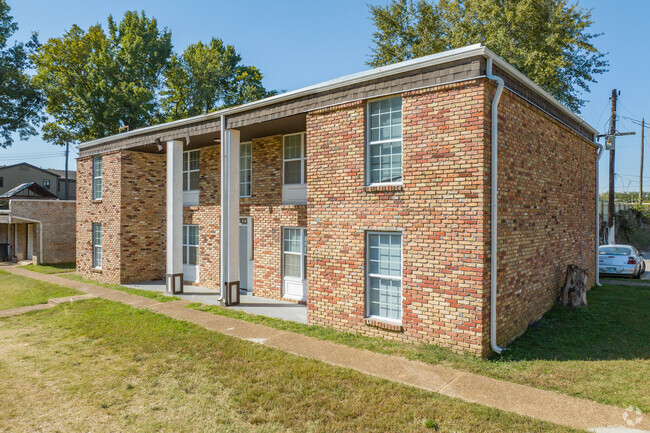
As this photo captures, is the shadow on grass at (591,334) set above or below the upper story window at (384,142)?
below

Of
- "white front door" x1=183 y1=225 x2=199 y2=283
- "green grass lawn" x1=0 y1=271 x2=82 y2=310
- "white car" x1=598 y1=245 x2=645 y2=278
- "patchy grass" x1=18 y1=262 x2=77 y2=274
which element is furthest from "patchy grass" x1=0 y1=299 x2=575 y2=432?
"white car" x1=598 y1=245 x2=645 y2=278

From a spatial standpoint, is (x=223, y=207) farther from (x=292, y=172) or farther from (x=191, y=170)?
(x=191, y=170)

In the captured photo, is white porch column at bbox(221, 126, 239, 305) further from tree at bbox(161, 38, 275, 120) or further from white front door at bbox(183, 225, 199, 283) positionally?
tree at bbox(161, 38, 275, 120)

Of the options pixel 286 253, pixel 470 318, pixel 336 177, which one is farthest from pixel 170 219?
pixel 470 318

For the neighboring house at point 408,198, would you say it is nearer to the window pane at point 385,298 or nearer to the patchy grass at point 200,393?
the window pane at point 385,298

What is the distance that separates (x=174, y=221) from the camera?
12.8 meters

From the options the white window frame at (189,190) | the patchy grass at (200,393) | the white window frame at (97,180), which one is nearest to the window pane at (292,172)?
the white window frame at (189,190)

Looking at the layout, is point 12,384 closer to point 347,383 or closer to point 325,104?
point 347,383

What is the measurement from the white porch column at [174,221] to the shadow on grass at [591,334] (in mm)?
9836

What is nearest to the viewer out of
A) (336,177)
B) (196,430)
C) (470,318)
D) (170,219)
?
(196,430)

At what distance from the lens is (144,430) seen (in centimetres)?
462

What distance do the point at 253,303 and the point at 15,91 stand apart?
1022 inches

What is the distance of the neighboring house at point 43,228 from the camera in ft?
67.6

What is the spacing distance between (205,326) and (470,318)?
18.6 ft
